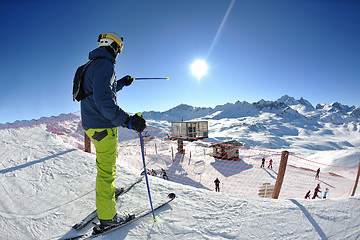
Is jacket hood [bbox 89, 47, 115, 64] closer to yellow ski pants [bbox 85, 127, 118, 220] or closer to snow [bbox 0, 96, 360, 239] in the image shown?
yellow ski pants [bbox 85, 127, 118, 220]

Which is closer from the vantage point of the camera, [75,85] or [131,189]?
[75,85]

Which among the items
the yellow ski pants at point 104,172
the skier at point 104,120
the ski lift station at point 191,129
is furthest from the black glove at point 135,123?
the ski lift station at point 191,129

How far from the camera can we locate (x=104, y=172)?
6.15ft

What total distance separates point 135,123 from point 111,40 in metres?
1.17

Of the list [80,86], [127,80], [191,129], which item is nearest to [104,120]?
[80,86]

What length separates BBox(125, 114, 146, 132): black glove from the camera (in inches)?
67.4

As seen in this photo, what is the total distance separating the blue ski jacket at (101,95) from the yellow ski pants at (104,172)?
0.11m

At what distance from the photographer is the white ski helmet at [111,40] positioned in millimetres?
1960

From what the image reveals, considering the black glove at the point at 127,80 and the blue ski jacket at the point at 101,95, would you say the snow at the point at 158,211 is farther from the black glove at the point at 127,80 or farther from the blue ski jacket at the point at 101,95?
the black glove at the point at 127,80

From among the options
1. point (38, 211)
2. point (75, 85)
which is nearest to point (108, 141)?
point (75, 85)

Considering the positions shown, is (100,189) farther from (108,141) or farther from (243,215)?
(243,215)

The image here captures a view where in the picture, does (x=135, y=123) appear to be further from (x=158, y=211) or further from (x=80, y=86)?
(x=158, y=211)

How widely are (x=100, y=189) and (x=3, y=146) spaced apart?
13.5 feet

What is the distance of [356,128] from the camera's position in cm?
18575
